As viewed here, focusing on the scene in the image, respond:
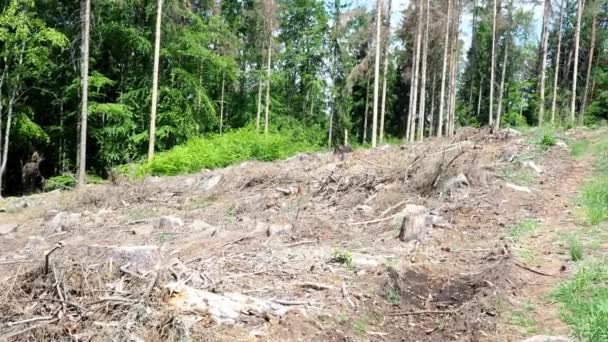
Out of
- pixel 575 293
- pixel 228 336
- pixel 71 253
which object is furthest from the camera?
pixel 71 253

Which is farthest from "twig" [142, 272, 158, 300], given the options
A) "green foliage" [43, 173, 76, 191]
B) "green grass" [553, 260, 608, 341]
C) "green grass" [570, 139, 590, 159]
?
"green foliage" [43, 173, 76, 191]

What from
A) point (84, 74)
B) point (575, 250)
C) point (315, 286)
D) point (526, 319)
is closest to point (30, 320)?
point (315, 286)

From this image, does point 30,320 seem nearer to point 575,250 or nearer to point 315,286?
point 315,286

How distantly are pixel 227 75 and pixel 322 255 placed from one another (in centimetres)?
1954

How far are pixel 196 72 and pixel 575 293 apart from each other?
1971 cm

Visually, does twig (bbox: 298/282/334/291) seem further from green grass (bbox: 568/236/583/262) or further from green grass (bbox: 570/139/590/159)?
green grass (bbox: 570/139/590/159)

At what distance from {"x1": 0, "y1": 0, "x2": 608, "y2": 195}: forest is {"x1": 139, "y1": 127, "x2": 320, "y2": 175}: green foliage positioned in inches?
2.3

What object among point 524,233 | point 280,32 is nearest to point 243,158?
point 524,233

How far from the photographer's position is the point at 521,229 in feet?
20.5

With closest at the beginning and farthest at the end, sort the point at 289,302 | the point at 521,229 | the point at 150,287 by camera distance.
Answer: the point at 150,287
the point at 289,302
the point at 521,229

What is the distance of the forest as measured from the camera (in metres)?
17.0

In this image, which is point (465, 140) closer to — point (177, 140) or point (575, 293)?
point (575, 293)

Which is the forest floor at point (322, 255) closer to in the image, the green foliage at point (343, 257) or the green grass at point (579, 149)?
the green foliage at point (343, 257)

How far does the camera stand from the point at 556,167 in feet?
29.3
